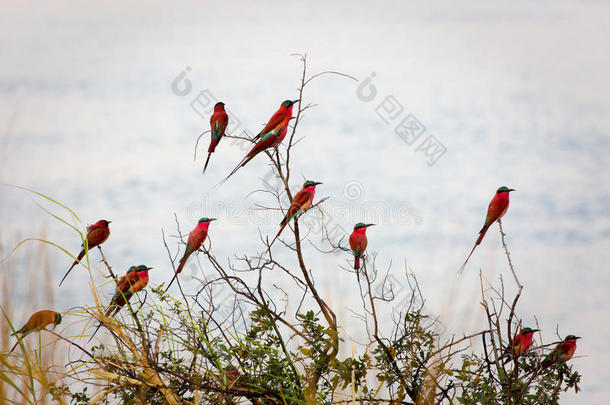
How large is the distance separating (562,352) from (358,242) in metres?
1.57

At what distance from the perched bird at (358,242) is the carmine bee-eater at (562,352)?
4.67ft

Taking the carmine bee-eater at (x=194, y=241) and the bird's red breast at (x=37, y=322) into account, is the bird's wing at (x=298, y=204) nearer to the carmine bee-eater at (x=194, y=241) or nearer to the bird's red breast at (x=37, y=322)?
the carmine bee-eater at (x=194, y=241)

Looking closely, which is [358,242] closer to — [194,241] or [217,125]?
[194,241]

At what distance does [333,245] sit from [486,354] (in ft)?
3.96

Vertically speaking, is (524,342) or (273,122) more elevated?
(273,122)

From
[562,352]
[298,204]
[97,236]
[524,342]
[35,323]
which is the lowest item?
[35,323]

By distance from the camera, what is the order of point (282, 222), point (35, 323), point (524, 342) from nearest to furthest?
point (35, 323)
point (524, 342)
point (282, 222)

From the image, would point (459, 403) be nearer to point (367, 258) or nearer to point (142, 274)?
point (367, 258)

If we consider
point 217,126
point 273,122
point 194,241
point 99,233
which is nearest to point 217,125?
point 217,126

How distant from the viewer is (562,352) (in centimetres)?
388

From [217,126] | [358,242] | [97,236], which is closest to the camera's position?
[358,242]

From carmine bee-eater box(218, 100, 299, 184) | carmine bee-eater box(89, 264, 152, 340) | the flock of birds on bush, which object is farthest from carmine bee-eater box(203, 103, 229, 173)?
carmine bee-eater box(89, 264, 152, 340)

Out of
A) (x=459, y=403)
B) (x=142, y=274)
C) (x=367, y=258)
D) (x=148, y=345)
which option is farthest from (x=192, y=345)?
(x=459, y=403)

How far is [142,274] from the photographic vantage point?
4359mm
